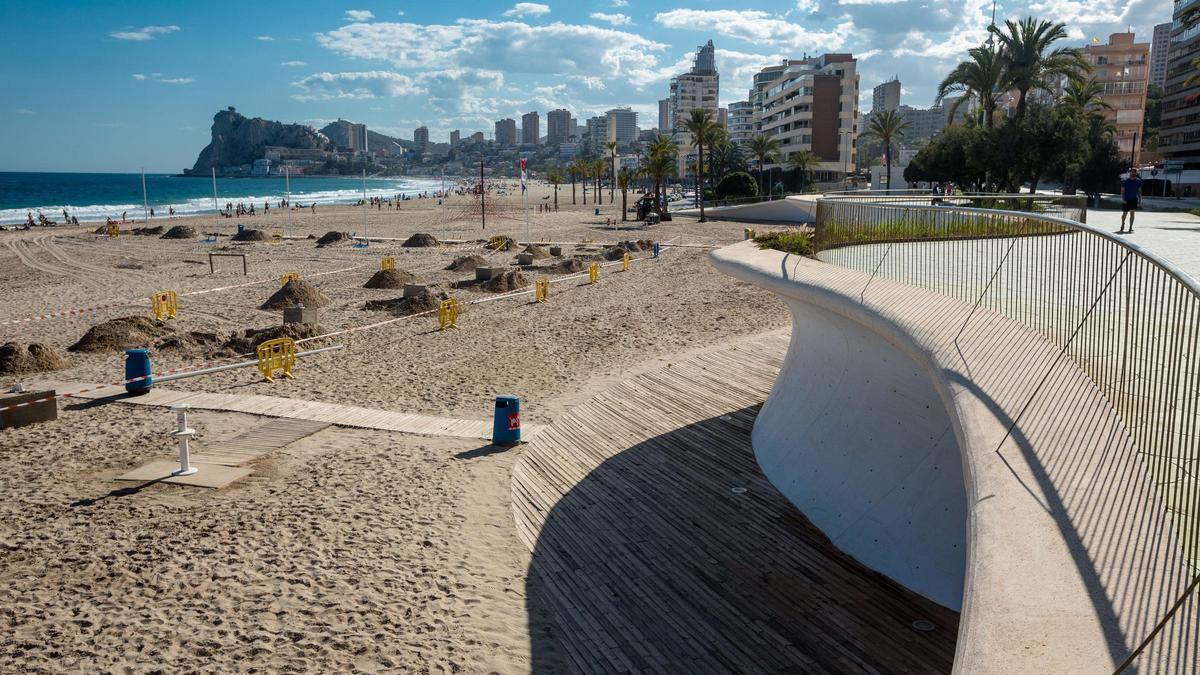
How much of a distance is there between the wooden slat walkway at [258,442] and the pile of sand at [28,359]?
7263 millimetres

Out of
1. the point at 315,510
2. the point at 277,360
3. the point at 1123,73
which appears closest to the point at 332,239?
the point at 277,360

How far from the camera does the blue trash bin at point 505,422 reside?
41.8ft

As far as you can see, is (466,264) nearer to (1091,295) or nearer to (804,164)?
(1091,295)

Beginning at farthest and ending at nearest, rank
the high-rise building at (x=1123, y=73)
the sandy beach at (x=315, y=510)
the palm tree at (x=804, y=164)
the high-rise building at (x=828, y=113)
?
the high-rise building at (x=1123, y=73), the high-rise building at (x=828, y=113), the palm tree at (x=804, y=164), the sandy beach at (x=315, y=510)

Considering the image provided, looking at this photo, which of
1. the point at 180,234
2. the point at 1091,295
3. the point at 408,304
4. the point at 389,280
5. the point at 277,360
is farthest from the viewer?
the point at 180,234

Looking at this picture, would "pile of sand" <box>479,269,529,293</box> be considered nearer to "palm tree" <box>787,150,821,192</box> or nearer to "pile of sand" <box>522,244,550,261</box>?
"pile of sand" <box>522,244,550,261</box>

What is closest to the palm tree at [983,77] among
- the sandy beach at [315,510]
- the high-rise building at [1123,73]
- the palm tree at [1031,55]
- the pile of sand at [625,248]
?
the palm tree at [1031,55]

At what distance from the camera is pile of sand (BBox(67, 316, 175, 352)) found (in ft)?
63.9

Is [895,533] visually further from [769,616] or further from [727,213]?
[727,213]

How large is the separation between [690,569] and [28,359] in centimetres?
1558

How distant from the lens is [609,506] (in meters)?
10.6

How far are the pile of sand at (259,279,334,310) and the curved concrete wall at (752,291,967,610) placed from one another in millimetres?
18109

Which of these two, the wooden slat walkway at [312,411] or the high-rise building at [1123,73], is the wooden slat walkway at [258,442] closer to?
the wooden slat walkway at [312,411]

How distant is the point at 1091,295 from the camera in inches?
280
